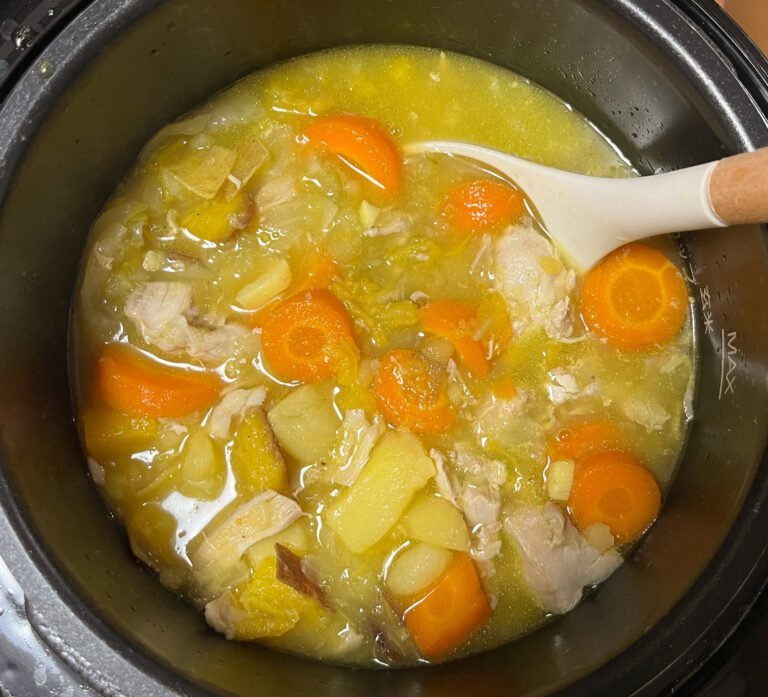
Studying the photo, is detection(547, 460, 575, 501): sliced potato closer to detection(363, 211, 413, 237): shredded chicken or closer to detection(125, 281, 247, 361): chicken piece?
detection(363, 211, 413, 237): shredded chicken

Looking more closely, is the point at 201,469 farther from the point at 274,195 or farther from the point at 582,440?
the point at 582,440

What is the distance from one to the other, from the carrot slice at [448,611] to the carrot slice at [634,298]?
2.69 ft

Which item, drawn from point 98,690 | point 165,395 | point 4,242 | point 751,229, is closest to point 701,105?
point 751,229

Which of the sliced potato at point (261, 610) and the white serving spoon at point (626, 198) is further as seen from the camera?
the sliced potato at point (261, 610)

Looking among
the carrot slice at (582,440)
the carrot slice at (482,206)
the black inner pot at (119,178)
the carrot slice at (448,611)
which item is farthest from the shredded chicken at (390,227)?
the carrot slice at (448,611)

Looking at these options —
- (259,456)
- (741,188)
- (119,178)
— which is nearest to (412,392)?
(259,456)

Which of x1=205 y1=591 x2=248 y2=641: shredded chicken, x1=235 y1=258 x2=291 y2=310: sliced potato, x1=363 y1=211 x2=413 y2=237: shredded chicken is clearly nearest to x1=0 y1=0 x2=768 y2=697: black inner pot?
x1=205 y1=591 x2=248 y2=641: shredded chicken

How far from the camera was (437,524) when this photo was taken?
2035mm

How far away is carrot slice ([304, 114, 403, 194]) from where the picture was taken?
222cm

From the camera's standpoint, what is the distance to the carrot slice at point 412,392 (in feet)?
6.77

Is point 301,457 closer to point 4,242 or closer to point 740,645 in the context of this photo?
point 4,242

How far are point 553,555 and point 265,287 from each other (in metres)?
1.12

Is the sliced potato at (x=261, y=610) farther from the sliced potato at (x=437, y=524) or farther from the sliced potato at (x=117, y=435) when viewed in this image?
the sliced potato at (x=117, y=435)

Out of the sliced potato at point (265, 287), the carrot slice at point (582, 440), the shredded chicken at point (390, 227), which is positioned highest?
the shredded chicken at point (390, 227)
